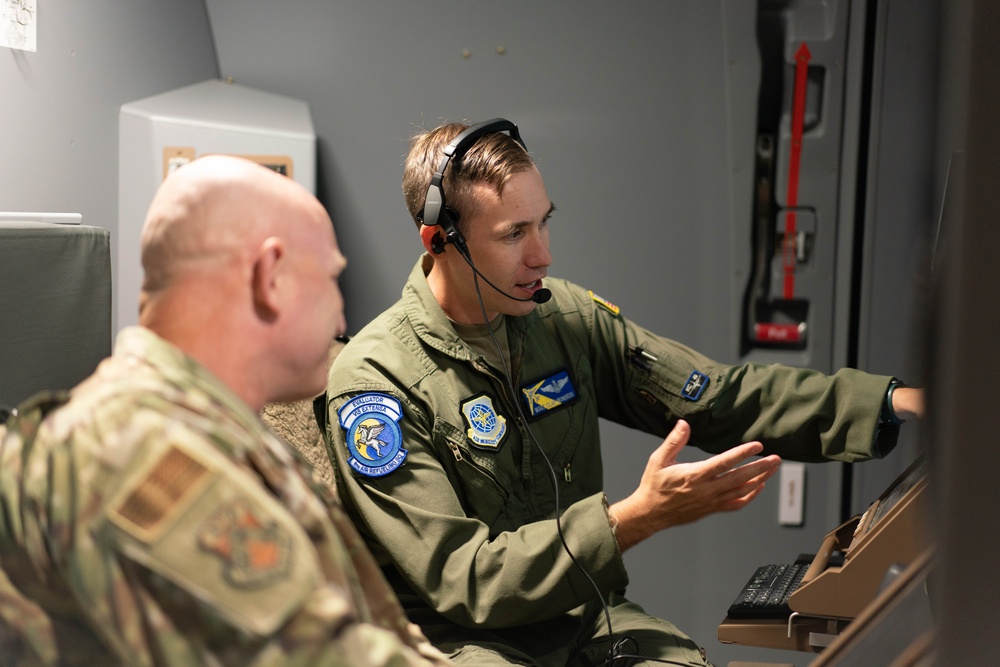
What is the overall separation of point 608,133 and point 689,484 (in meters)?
1.30

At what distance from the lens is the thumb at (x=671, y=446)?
1.30m

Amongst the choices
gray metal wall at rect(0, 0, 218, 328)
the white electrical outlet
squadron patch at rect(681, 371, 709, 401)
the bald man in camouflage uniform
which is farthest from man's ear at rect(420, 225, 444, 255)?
the white electrical outlet

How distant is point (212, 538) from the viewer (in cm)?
70

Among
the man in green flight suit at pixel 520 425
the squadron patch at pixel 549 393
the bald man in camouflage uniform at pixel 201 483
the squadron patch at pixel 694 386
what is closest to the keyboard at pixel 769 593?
the man in green flight suit at pixel 520 425

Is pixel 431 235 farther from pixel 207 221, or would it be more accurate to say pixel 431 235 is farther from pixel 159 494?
pixel 159 494

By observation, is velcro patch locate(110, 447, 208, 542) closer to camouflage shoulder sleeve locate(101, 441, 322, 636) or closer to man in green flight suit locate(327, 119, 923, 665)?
camouflage shoulder sleeve locate(101, 441, 322, 636)

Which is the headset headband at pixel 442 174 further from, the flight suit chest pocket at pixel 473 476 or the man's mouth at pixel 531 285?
the flight suit chest pocket at pixel 473 476

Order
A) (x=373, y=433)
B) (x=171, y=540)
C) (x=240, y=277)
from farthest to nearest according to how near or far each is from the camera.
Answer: (x=373, y=433) → (x=240, y=277) → (x=171, y=540)

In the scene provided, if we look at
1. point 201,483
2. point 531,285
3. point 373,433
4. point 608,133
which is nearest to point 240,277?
Result: point 201,483

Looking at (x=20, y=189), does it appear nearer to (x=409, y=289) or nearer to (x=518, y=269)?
(x=409, y=289)

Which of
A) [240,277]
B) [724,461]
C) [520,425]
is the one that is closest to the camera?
[240,277]

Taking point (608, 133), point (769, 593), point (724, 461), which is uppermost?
point (608, 133)

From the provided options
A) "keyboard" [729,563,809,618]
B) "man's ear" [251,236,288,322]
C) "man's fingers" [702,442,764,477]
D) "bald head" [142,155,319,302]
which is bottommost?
"keyboard" [729,563,809,618]

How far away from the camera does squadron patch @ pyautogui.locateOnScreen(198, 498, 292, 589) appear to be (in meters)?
0.70
